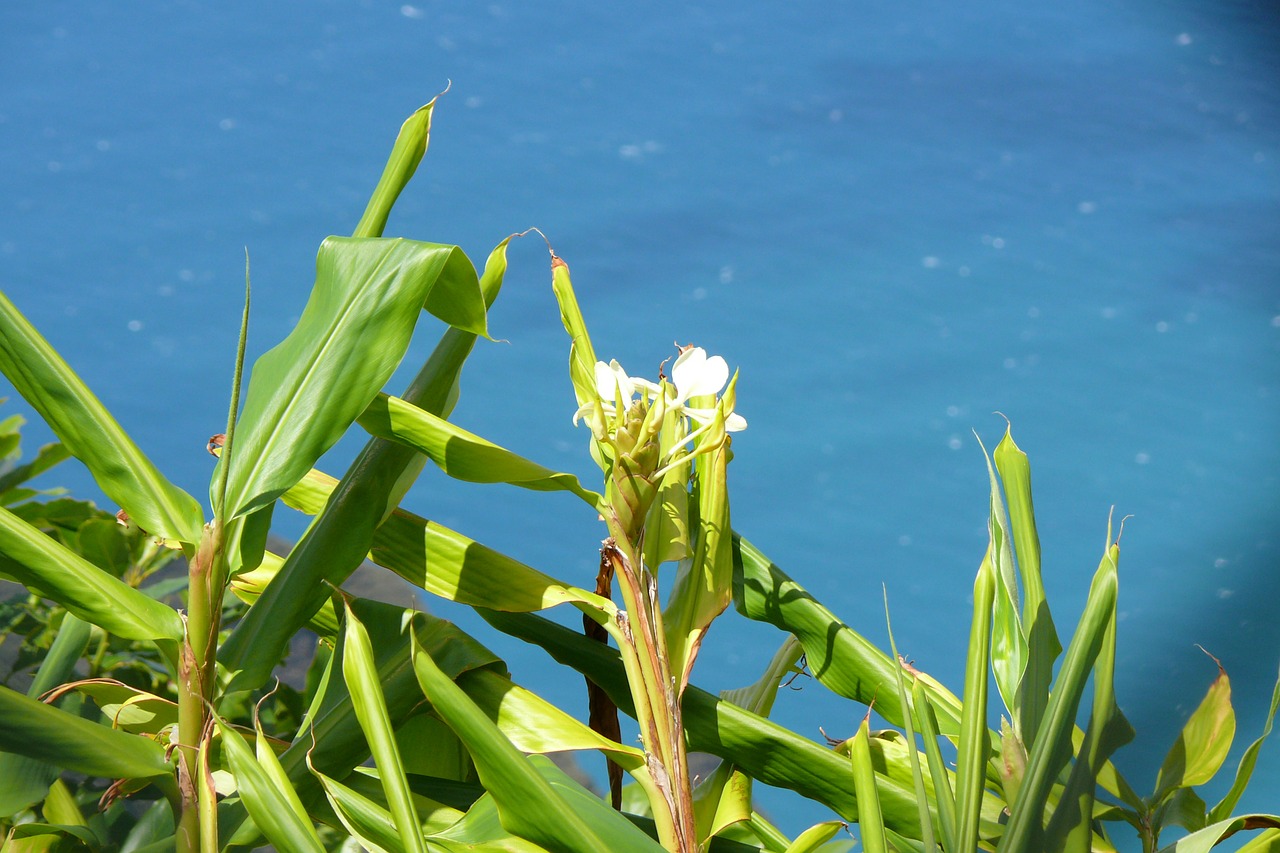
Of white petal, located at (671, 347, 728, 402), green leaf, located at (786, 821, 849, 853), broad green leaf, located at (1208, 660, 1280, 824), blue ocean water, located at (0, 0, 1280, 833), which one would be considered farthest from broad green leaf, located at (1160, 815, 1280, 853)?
blue ocean water, located at (0, 0, 1280, 833)

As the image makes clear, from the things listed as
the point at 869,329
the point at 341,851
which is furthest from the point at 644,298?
the point at 341,851

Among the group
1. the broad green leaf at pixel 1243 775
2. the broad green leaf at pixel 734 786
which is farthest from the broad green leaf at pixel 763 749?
the broad green leaf at pixel 1243 775

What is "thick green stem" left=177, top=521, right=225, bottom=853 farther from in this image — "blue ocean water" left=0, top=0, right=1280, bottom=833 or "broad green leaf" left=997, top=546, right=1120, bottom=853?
"blue ocean water" left=0, top=0, right=1280, bottom=833

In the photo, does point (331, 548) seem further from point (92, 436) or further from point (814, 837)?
point (814, 837)

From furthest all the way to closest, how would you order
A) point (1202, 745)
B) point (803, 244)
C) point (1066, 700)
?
point (803, 244), point (1202, 745), point (1066, 700)

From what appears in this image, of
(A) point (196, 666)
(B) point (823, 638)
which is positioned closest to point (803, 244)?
(B) point (823, 638)

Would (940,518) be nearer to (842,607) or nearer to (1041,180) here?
(842,607)

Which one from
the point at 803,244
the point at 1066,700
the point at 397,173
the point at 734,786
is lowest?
the point at 803,244
